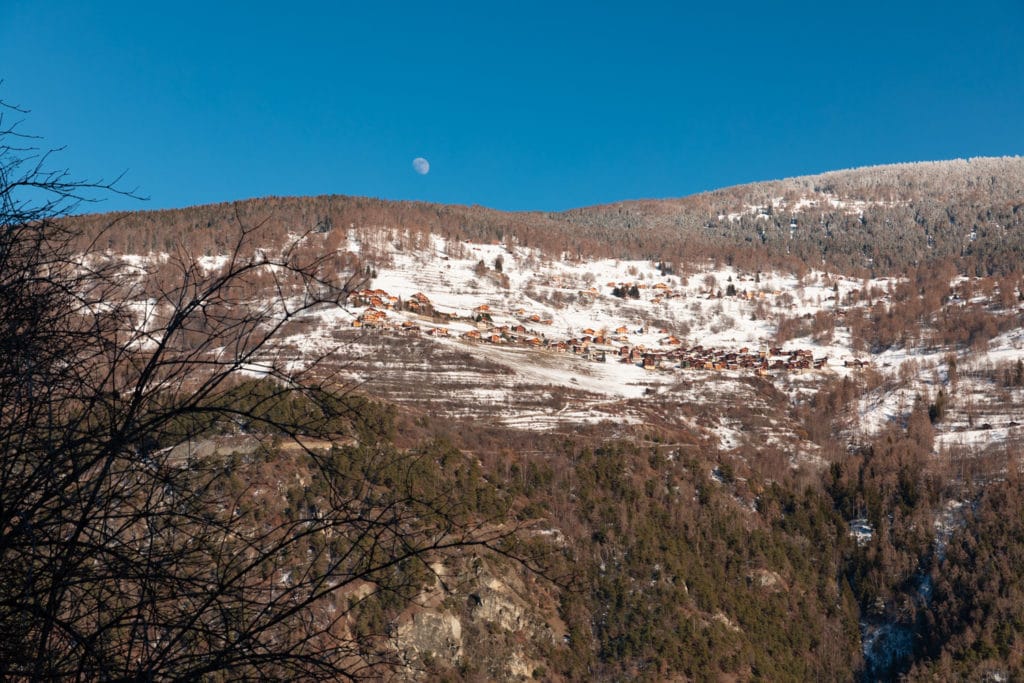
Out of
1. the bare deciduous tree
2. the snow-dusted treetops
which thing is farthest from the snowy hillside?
the bare deciduous tree

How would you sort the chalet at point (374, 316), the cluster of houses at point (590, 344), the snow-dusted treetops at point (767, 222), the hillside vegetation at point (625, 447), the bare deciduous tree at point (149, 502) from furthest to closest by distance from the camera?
the snow-dusted treetops at point (767, 222)
the cluster of houses at point (590, 344)
the chalet at point (374, 316)
the hillside vegetation at point (625, 447)
the bare deciduous tree at point (149, 502)

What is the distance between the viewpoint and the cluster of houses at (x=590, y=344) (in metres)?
61.9

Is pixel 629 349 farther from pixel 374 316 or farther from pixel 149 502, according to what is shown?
pixel 149 502

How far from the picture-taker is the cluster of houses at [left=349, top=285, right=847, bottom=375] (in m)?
61.9

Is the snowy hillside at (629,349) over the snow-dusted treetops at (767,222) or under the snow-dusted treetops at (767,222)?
under

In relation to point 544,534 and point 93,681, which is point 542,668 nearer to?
point 544,534

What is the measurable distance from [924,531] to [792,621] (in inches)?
370

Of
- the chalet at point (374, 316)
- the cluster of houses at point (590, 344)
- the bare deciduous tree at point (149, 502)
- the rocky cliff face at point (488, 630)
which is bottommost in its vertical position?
the rocky cliff face at point (488, 630)

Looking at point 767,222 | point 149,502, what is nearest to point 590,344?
point 149,502

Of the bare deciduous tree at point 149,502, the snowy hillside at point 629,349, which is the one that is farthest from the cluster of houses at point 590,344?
the bare deciduous tree at point 149,502

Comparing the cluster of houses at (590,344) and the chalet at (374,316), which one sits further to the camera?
the cluster of houses at (590,344)

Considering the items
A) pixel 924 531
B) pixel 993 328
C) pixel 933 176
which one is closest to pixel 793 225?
pixel 933 176

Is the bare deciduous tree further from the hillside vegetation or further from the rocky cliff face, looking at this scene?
the rocky cliff face

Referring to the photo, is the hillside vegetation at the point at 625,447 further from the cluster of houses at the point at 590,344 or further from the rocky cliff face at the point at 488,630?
the cluster of houses at the point at 590,344
